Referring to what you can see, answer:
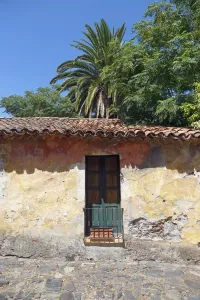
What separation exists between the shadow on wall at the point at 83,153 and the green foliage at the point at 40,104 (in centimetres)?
1028

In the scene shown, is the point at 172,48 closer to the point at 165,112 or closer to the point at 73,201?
the point at 165,112

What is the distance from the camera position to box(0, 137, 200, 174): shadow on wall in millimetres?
6086

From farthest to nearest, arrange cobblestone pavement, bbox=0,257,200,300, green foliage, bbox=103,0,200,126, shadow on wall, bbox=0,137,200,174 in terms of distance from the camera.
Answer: green foliage, bbox=103,0,200,126, shadow on wall, bbox=0,137,200,174, cobblestone pavement, bbox=0,257,200,300

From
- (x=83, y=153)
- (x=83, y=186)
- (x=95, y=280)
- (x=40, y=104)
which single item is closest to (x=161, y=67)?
(x=83, y=153)

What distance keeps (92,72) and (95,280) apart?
41.1 ft

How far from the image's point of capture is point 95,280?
491 cm

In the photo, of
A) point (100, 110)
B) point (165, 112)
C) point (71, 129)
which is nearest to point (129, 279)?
point (71, 129)

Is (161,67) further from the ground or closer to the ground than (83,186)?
further from the ground

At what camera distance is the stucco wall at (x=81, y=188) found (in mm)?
5949

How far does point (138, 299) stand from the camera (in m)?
4.26

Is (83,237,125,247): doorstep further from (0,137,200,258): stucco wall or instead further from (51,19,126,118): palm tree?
(51,19,126,118): palm tree

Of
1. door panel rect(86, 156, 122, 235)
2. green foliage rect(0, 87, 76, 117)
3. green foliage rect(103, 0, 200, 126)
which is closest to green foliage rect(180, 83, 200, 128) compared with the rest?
green foliage rect(103, 0, 200, 126)

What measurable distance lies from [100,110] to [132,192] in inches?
363

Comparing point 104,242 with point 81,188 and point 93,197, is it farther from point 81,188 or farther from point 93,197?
point 81,188
